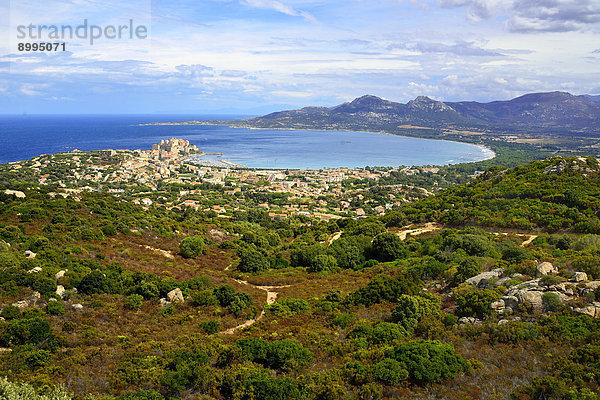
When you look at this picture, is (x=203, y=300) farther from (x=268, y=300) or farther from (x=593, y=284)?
(x=593, y=284)

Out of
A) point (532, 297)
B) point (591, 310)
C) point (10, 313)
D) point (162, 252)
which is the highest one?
point (591, 310)

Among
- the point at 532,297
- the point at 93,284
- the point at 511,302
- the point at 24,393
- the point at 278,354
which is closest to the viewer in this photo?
the point at 24,393

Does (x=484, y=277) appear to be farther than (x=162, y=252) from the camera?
No

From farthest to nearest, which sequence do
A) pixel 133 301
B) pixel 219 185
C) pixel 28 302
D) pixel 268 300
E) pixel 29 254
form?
1. pixel 219 185
2. pixel 268 300
3. pixel 29 254
4. pixel 133 301
5. pixel 28 302

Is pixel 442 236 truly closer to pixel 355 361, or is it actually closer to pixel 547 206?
pixel 547 206

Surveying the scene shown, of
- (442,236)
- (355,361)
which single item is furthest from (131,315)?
(442,236)

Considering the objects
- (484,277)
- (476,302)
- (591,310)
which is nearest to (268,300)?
(476,302)
